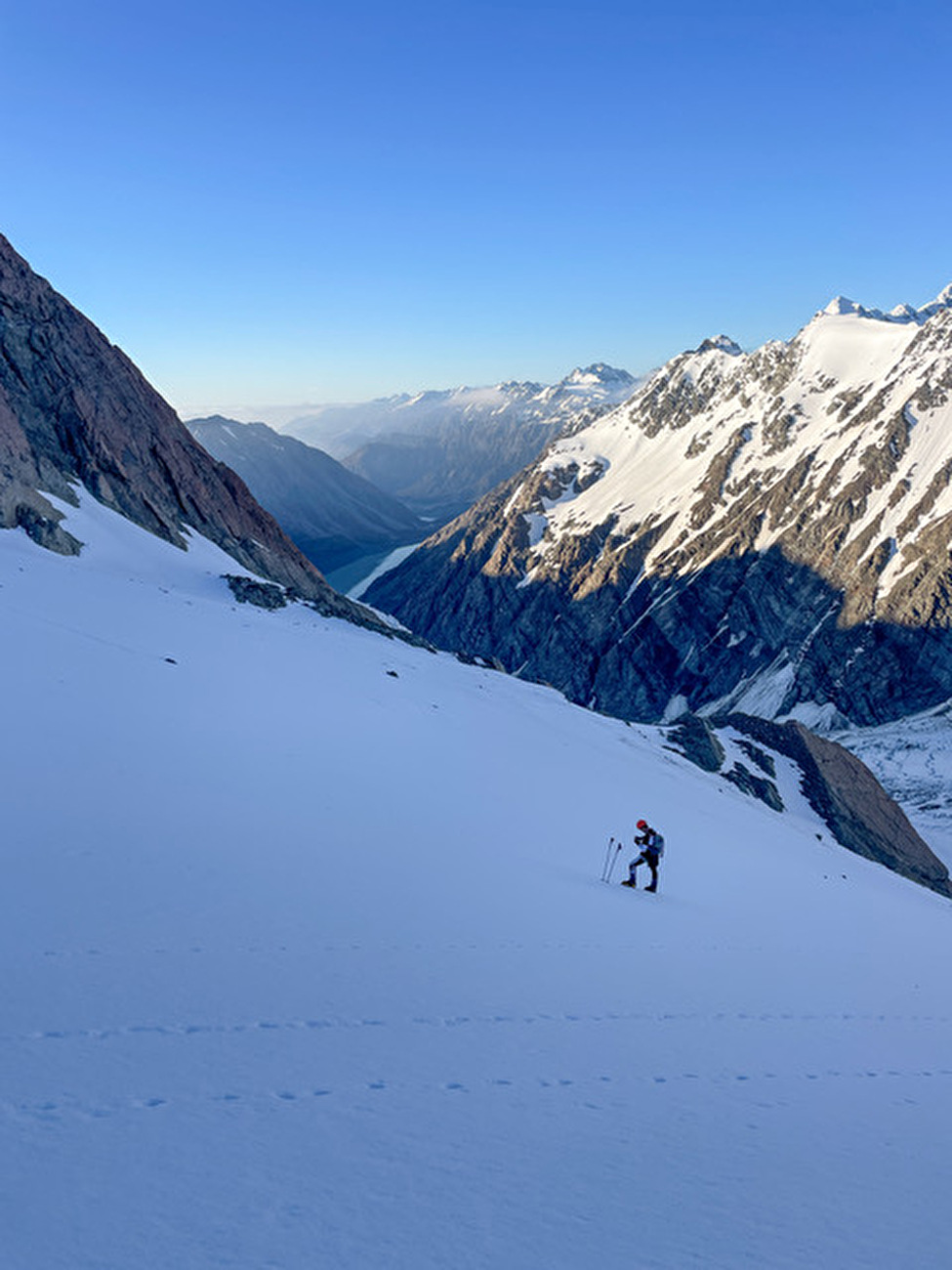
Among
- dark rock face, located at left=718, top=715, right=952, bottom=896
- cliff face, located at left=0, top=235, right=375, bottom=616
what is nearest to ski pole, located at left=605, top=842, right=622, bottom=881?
cliff face, located at left=0, top=235, right=375, bottom=616

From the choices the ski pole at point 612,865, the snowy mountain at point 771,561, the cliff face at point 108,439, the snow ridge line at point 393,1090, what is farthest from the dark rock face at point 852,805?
→ the snowy mountain at point 771,561

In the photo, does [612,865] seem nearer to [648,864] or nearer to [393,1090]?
[648,864]

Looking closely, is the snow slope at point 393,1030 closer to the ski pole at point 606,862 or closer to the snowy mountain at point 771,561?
the ski pole at point 606,862

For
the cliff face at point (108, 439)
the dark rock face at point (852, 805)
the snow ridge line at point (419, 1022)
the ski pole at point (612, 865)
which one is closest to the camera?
the snow ridge line at point (419, 1022)

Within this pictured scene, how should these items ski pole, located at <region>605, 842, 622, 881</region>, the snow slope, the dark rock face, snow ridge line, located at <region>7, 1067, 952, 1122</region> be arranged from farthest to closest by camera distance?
1. the dark rock face
2. ski pole, located at <region>605, 842, 622, 881</region>
3. snow ridge line, located at <region>7, 1067, 952, 1122</region>
4. the snow slope

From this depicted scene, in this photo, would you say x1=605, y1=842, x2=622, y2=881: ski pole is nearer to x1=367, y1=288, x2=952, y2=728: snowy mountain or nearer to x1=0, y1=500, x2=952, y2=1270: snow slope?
x1=0, y1=500, x2=952, y2=1270: snow slope

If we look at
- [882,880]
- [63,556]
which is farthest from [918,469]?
[63,556]
